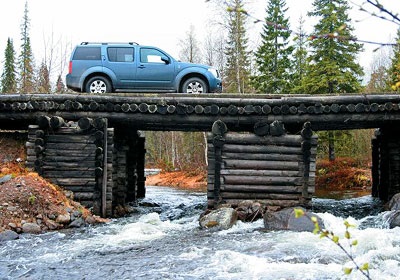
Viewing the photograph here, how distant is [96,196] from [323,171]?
1724 centimetres

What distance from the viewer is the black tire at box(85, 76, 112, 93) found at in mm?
14258

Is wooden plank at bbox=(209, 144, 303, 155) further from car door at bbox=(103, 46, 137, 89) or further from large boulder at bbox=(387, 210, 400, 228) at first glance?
car door at bbox=(103, 46, 137, 89)

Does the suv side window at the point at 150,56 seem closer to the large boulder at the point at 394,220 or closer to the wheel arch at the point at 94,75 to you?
the wheel arch at the point at 94,75

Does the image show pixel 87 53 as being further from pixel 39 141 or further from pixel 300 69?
pixel 300 69

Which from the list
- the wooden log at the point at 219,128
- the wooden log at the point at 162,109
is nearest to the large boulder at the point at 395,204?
the wooden log at the point at 219,128

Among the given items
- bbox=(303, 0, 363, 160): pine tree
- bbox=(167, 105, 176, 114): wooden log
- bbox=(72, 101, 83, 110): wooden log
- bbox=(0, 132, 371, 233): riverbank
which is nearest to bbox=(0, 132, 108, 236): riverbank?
bbox=(0, 132, 371, 233): riverbank

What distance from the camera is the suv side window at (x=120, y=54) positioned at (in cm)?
1444

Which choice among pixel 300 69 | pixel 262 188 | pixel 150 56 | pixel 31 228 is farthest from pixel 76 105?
pixel 300 69

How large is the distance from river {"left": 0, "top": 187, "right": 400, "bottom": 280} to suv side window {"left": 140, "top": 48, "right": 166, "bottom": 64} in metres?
5.98

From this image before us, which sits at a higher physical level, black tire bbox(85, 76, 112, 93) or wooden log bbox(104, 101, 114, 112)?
black tire bbox(85, 76, 112, 93)

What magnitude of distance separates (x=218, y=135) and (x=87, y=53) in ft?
18.7

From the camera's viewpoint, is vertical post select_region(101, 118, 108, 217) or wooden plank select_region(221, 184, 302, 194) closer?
wooden plank select_region(221, 184, 302, 194)

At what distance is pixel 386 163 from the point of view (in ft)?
55.4

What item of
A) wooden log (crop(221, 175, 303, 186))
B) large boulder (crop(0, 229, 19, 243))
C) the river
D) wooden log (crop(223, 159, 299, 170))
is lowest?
the river
